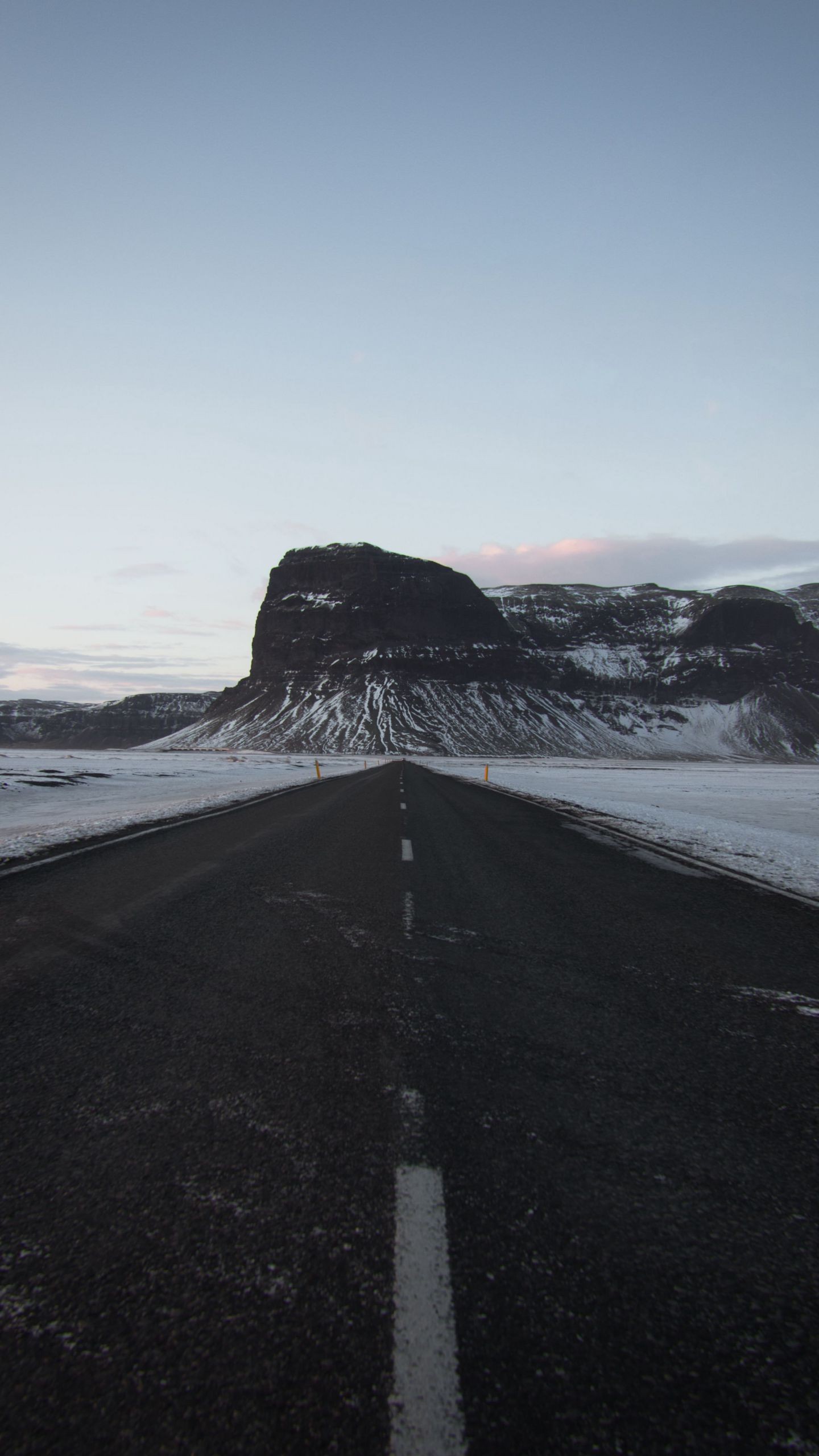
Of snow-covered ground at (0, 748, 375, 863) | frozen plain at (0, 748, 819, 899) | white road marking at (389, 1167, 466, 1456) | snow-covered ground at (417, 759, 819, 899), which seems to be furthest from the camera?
snow-covered ground at (0, 748, 375, 863)

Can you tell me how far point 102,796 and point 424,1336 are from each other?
23.3 metres

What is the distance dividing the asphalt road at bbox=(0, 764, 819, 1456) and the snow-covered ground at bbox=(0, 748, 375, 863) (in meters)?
6.71

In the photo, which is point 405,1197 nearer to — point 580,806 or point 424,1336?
point 424,1336

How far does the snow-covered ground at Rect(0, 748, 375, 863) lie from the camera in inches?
469

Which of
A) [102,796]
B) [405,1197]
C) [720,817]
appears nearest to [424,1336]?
[405,1197]

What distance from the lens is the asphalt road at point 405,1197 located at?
5.18 ft

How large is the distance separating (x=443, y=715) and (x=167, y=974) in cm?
16728

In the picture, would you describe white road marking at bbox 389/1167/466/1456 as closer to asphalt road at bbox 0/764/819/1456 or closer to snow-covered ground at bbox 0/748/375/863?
asphalt road at bbox 0/764/819/1456

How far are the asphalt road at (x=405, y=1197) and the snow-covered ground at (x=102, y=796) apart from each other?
6708 mm

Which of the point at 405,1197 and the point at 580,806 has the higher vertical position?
the point at 405,1197

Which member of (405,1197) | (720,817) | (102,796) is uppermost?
(405,1197)

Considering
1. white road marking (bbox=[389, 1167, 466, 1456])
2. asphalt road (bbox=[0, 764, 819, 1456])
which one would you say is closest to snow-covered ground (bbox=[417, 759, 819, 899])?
asphalt road (bbox=[0, 764, 819, 1456])

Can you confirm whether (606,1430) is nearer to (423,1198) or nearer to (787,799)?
(423,1198)

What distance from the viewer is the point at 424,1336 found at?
175 centimetres
